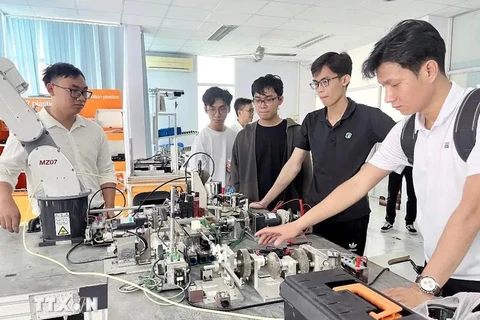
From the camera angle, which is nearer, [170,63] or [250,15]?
[250,15]

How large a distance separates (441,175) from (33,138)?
1.52 metres

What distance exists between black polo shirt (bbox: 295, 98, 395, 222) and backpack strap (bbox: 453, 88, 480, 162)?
2.16 ft

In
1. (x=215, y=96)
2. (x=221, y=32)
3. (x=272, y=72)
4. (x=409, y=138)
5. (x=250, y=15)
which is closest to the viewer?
(x=409, y=138)

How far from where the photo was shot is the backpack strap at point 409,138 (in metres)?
1.13

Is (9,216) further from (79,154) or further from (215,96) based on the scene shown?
(215,96)

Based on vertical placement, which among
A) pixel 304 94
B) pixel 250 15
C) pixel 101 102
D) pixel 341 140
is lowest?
pixel 341 140

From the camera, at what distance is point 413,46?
969mm

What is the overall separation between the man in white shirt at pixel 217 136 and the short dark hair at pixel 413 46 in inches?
65.8

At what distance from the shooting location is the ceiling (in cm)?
396

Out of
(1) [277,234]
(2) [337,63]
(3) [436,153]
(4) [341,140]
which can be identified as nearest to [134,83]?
(2) [337,63]

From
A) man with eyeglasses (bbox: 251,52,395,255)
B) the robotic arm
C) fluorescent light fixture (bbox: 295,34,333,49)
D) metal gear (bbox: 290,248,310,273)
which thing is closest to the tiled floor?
man with eyeglasses (bbox: 251,52,395,255)

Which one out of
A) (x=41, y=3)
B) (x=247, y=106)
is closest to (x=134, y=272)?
(x=247, y=106)

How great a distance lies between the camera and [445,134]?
100cm

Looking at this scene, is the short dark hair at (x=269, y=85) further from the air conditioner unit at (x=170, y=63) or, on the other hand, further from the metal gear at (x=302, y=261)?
the air conditioner unit at (x=170, y=63)
